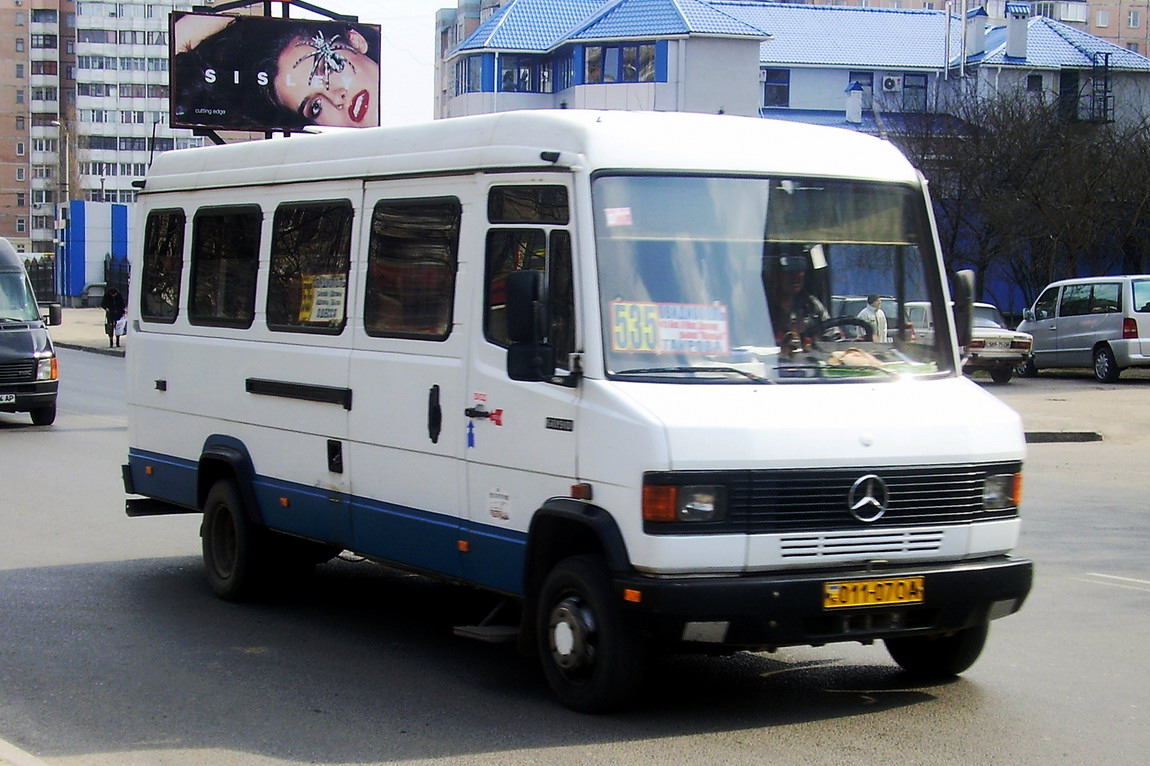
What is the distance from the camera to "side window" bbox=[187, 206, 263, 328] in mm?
9609

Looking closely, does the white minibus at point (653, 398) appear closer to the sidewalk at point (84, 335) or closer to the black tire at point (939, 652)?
the black tire at point (939, 652)

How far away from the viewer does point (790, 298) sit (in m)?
7.11

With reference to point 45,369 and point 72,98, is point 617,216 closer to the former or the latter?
point 45,369

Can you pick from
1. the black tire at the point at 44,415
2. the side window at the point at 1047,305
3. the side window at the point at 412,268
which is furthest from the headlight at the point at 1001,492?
the side window at the point at 1047,305

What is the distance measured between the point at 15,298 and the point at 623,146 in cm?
1689

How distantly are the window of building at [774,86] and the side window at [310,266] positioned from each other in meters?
81.4

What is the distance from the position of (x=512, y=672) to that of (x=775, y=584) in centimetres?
183

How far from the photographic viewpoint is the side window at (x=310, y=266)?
8.70 metres

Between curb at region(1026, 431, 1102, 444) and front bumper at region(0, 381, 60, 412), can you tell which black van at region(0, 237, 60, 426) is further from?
curb at region(1026, 431, 1102, 444)

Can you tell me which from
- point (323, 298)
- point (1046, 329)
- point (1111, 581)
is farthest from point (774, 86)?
point (323, 298)

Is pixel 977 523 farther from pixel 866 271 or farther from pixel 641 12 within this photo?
pixel 641 12

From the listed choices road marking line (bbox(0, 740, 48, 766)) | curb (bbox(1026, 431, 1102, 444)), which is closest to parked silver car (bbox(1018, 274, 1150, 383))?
curb (bbox(1026, 431, 1102, 444))

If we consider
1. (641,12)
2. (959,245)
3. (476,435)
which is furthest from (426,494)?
(641,12)

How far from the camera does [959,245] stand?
51.8m
